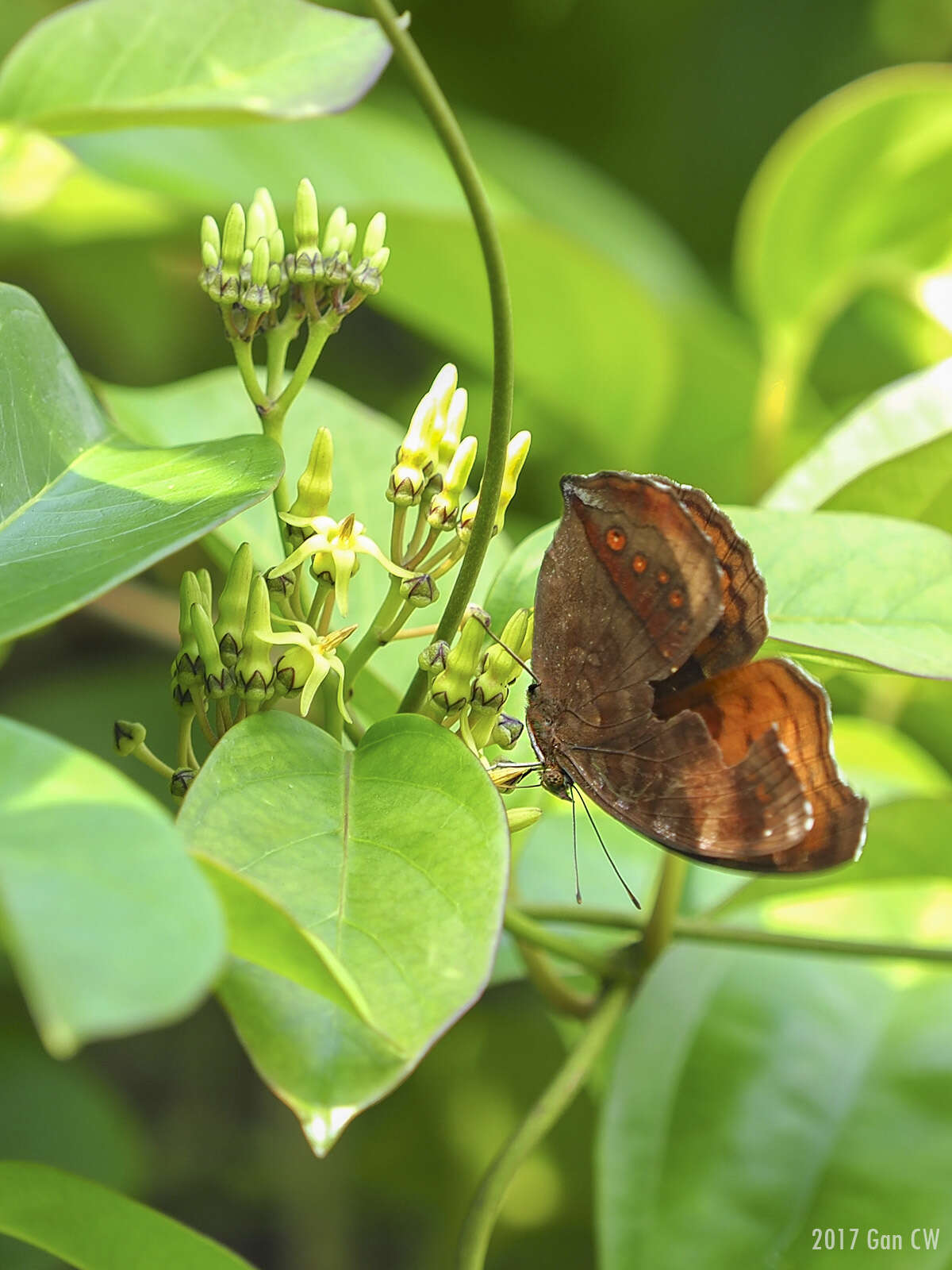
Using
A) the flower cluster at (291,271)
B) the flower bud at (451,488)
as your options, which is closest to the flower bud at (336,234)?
the flower cluster at (291,271)

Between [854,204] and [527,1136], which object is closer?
[527,1136]

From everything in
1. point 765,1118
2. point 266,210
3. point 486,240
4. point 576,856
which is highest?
point 486,240

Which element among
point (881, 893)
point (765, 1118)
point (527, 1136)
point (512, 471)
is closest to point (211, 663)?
point (512, 471)

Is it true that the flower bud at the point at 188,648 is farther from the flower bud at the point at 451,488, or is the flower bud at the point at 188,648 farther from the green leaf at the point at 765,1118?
the green leaf at the point at 765,1118

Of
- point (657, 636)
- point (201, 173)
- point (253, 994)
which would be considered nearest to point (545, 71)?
point (201, 173)

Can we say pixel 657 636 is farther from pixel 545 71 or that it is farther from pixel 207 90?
pixel 545 71

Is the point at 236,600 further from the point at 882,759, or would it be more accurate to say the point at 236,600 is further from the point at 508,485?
the point at 882,759

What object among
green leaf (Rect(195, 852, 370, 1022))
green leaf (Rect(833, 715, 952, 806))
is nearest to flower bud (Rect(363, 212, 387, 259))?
green leaf (Rect(195, 852, 370, 1022))
